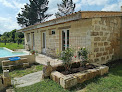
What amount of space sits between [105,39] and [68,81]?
16.2 ft

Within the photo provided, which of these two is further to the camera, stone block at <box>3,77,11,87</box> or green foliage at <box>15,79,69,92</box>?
stone block at <box>3,77,11,87</box>

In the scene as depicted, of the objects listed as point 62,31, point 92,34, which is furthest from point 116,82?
point 62,31

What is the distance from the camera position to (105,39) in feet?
23.6

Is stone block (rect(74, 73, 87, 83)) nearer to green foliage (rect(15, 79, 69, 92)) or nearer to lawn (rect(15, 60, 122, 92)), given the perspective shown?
lawn (rect(15, 60, 122, 92))

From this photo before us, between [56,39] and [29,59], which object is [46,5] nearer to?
[56,39]

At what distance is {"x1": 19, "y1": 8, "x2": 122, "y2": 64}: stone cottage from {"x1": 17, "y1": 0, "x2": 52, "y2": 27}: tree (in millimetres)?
21177

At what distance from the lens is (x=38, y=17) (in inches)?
1169

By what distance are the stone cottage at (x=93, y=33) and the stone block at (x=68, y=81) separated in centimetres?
175

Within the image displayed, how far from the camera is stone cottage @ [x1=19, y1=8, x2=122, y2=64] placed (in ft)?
20.6

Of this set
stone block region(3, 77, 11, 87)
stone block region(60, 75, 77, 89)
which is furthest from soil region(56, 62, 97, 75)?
stone block region(3, 77, 11, 87)

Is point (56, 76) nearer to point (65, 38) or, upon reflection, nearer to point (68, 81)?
point (68, 81)

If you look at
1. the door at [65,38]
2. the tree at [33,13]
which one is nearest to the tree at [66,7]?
the tree at [33,13]

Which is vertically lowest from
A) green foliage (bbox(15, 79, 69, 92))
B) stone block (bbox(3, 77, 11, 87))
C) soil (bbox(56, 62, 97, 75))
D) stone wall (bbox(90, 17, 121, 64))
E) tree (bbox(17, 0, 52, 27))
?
green foliage (bbox(15, 79, 69, 92))

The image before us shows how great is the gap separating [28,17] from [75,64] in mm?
27250
